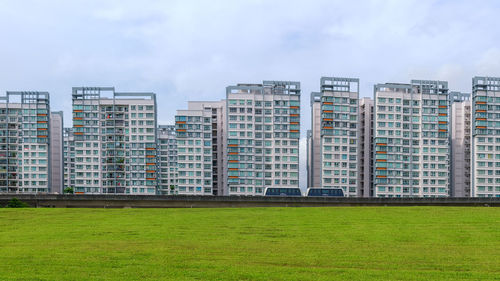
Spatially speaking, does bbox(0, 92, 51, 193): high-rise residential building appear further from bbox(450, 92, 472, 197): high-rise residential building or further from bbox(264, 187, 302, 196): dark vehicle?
bbox(450, 92, 472, 197): high-rise residential building

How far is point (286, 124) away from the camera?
388ft

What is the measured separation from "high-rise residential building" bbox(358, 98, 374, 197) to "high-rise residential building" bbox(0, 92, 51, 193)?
91339mm

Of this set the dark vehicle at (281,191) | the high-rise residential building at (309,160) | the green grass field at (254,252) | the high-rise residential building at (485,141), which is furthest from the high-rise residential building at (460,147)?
the green grass field at (254,252)

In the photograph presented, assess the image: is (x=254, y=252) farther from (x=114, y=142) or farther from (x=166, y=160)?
(x=166, y=160)

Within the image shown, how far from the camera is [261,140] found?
388 feet

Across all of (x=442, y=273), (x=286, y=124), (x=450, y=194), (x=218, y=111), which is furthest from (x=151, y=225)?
(x=450, y=194)

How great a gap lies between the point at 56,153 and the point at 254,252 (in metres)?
130

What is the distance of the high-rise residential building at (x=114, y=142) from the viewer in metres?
122

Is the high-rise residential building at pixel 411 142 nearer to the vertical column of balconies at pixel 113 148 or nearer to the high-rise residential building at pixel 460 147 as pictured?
the high-rise residential building at pixel 460 147

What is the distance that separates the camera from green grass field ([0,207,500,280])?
18.2 m

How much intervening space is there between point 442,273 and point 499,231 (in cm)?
1749

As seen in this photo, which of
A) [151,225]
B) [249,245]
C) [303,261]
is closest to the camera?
[303,261]

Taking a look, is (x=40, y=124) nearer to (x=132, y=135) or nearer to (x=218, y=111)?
(x=132, y=135)

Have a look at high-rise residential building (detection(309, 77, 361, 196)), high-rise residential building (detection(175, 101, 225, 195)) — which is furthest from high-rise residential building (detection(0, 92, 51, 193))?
high-rise residential building (detection(309, 77, 361, 196))
